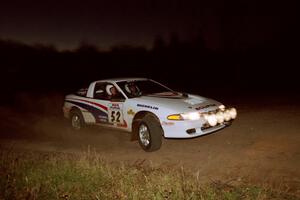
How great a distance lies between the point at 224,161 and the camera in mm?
6207

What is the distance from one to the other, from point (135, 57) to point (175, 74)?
23426mm

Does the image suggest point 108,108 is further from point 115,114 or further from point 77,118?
point 77,118

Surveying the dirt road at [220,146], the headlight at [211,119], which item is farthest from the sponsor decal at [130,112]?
the headlight at [211,119]

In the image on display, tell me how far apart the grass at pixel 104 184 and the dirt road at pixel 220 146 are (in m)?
0.34

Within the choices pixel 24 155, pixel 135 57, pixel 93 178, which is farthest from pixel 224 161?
pixel 135 57

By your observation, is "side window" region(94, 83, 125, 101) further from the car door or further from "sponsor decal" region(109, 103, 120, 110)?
"sponsor decal" region(109, 103, 120, 110)

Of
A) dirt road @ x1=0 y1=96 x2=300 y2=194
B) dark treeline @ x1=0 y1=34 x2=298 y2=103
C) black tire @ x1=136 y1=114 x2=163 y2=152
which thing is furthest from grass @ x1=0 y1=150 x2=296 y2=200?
dark treeline @ x1=0 y1=34 x2=298 y2=103

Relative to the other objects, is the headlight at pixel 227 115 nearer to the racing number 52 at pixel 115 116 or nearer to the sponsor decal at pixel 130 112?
the sponsor decal at pixel 130 112

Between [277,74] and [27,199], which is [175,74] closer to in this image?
[277,74]

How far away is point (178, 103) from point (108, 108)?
6.34 feet

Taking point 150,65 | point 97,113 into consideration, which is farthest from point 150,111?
point 150,65

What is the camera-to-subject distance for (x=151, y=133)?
7.02m

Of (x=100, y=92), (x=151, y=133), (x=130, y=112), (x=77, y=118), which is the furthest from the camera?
(x=77, y=118)

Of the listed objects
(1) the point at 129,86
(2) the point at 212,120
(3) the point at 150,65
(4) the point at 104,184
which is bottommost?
(4) the point at 104,184
